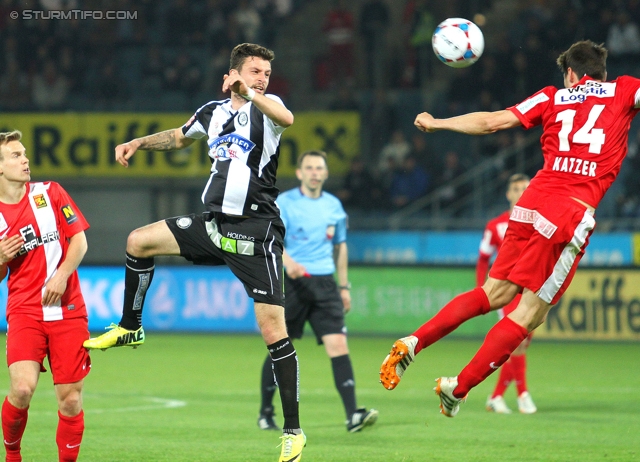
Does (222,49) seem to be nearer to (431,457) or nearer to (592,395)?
(592,395)

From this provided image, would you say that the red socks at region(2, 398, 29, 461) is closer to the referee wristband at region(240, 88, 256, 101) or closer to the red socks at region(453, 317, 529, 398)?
the referee wristband at region(240, 88, 256, 101)

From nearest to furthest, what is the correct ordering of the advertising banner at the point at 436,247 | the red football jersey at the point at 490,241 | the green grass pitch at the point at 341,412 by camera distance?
the green grass pitch at the point at 341,412
the red football jersey at the point at 490,241
the advertising banner at the point at 436,247

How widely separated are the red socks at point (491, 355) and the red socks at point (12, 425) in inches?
104

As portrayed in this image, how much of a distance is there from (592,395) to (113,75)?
13850 mm

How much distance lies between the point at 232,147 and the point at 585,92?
2221 millimetres

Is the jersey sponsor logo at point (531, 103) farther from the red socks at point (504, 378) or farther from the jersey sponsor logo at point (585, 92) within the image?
the red socks at point (504, 378)

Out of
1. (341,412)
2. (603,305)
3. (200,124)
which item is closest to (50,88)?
(603,305)

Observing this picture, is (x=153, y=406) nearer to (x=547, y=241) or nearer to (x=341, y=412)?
(x=341, y=412)

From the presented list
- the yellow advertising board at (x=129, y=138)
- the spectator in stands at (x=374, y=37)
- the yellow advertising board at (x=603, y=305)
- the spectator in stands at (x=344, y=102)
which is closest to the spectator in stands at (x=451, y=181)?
the yellow advertising board at (x=129, y=138)

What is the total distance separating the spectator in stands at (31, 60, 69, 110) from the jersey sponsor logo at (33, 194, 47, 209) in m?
15.4

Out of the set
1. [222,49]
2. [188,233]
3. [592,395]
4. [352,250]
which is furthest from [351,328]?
[188,233]

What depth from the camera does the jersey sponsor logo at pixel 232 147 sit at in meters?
6.24

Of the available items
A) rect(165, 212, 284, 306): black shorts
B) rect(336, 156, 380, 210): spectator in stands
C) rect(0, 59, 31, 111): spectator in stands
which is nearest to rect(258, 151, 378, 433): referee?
rect(165, 212, 284, 306): black shorts

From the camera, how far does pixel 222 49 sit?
838 inches
